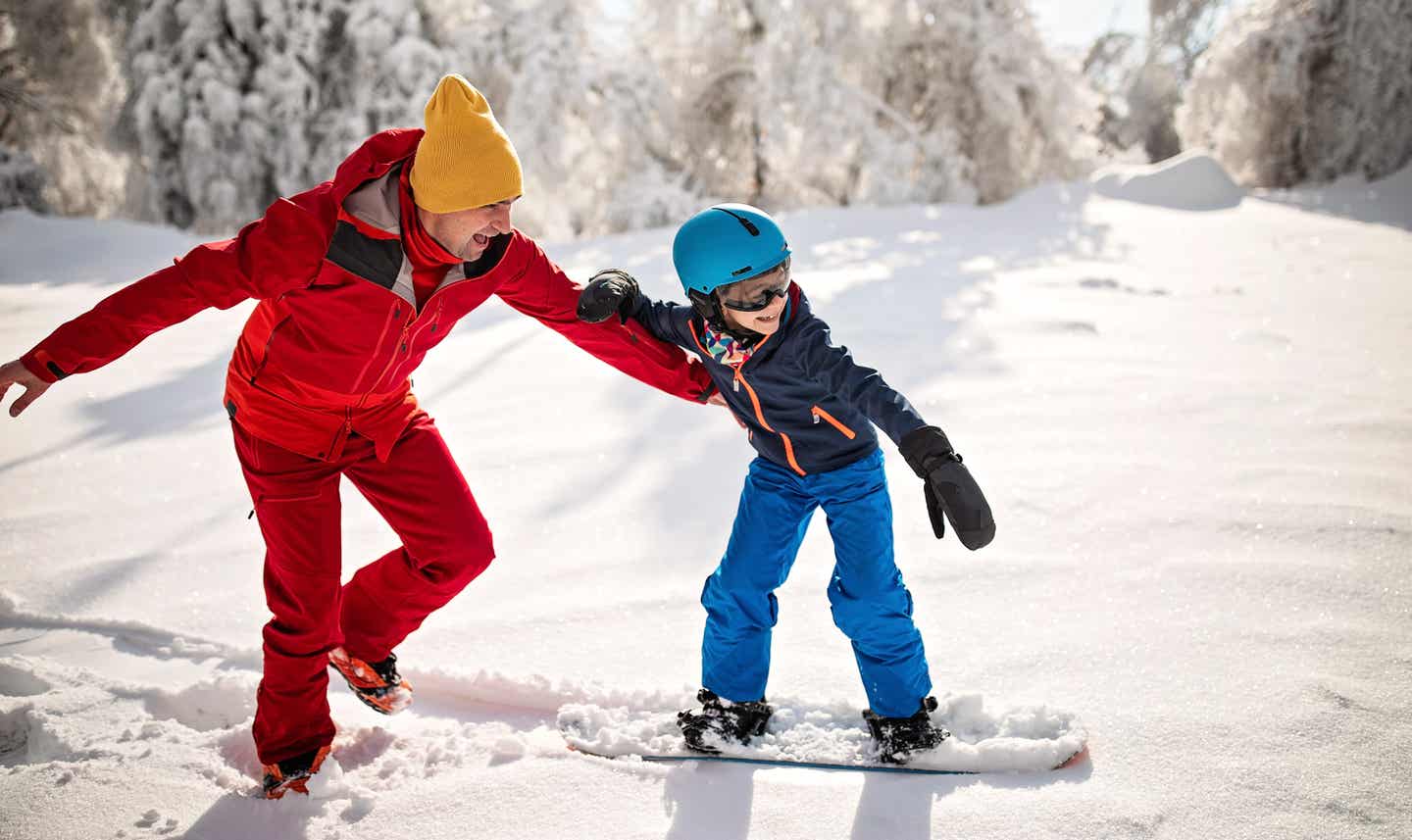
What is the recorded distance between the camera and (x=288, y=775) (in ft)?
6.66

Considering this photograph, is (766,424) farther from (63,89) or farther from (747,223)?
(63,89)

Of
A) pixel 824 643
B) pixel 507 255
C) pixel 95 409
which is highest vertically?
pixel 507 255

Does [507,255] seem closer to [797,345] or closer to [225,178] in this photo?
[797,345]

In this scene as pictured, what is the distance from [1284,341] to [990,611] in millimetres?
3322

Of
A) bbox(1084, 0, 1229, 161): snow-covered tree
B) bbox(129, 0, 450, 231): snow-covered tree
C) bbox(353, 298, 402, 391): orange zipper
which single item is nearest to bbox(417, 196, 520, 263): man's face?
bbox(353, 298, 402, 391): orange zipper

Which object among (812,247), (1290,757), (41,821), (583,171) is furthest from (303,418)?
(583,171)

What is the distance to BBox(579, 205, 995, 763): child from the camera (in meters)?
2.01

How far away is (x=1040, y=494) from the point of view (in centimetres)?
331

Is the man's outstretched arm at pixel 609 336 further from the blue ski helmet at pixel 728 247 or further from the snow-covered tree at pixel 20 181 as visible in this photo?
the snow-covered tree at pixel 20 181

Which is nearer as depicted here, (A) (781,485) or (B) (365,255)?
(B) (365,255)

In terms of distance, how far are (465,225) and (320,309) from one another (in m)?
0.36

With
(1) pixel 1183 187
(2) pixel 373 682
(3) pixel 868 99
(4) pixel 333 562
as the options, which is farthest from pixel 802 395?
(3) pixel 868 99

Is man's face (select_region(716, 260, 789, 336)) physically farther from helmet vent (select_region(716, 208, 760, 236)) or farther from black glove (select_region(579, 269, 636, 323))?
black glove (select_region(579, 269, 636, 323))

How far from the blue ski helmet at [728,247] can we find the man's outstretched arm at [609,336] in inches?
14.5
